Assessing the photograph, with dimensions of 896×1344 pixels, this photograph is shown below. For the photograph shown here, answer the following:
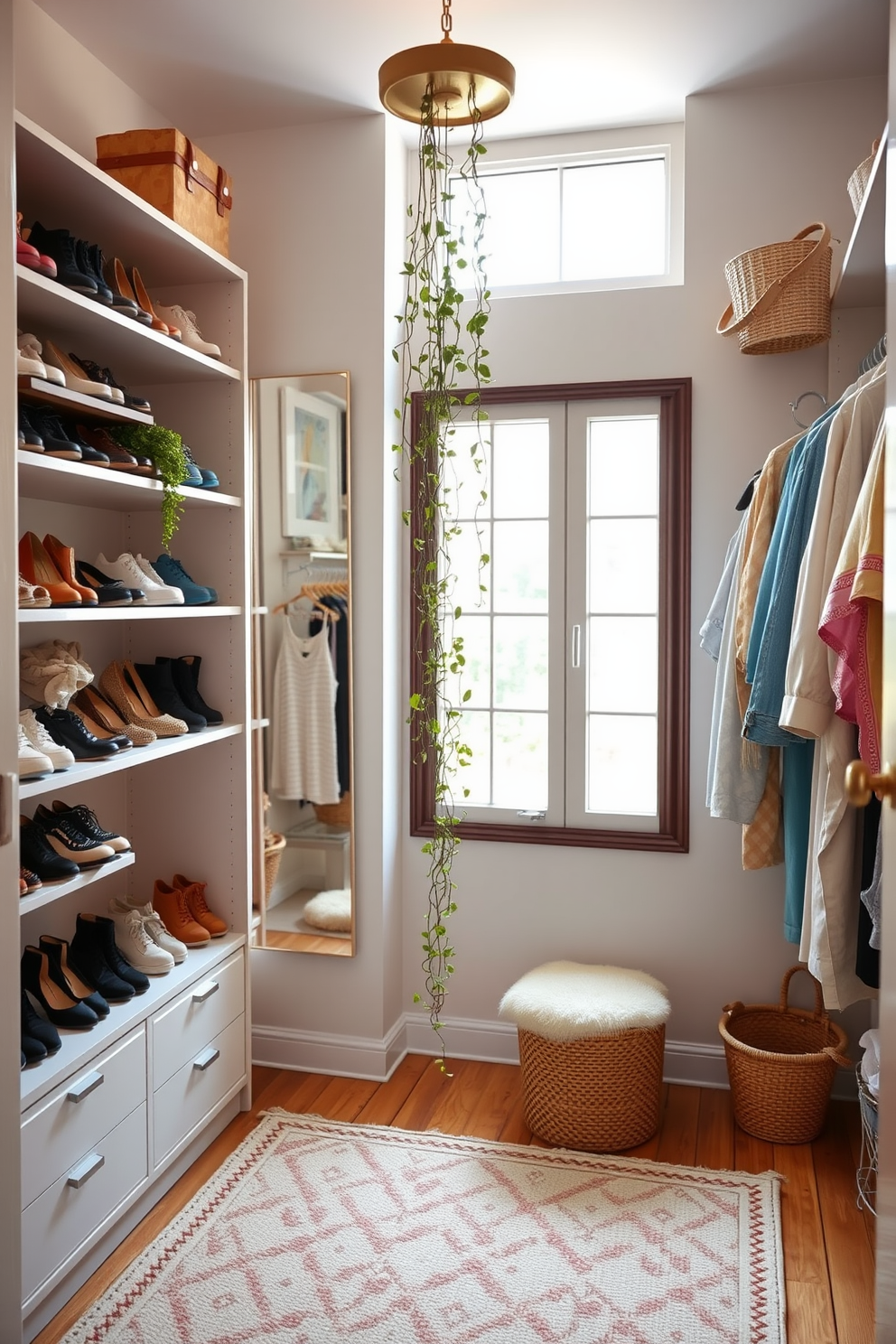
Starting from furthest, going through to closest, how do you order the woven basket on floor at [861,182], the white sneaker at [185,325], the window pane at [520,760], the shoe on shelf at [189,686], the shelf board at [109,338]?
1. the window pane at [520,760]
2. the shoe on shelf at [189,686]
3. the white sneaker at [185,325]
4. the woven basket on floor at [861,182]
5. the shelf board at [109,338]

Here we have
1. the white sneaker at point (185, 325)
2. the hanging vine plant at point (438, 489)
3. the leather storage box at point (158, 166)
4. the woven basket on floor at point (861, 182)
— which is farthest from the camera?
the hanging vine plant at point (438, 489)

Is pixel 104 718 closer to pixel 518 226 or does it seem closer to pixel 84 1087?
pixel 84 1087

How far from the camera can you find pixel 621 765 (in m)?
3.09

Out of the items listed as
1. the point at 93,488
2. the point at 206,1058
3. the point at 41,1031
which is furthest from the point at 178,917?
the point at 93,488

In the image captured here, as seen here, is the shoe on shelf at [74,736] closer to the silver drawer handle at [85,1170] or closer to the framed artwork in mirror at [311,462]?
the silver drawer handle at [85,1170]

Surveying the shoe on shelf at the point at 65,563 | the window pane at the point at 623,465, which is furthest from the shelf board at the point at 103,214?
the window pane at the point at 623,465

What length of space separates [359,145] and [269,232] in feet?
1.19

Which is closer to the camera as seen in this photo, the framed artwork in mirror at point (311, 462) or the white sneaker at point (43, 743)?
the white sneaker at point (43, 743)

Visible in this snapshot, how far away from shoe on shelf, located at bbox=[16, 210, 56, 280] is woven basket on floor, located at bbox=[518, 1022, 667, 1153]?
2095mm

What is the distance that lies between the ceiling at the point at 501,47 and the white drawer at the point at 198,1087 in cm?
249

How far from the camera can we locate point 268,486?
3020 millimetres

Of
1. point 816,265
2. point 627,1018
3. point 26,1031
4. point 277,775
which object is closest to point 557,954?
point 627,1018

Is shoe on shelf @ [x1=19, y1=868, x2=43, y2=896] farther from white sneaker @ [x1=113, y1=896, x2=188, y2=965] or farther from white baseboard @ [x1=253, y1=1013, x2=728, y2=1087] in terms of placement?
white baseboard @ [x1=253, y1=1013, x2=728, y2=1087]

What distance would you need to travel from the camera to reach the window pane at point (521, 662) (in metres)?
3.15
